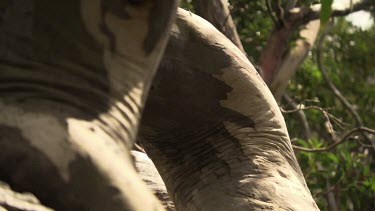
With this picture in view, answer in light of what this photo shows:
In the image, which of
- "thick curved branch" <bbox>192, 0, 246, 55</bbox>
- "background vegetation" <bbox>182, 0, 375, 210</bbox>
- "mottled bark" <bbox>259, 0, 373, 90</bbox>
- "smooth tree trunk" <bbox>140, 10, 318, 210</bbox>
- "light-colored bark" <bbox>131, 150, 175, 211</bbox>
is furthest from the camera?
"background vegetation" <bbox>182, 0, 375, 210</bbox>

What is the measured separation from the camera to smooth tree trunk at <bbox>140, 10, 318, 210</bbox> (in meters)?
2.74

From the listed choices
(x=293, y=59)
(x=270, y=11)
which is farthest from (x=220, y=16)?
(x=293, y=59)

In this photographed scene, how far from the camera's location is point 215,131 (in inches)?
113

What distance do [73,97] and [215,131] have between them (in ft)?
4.49

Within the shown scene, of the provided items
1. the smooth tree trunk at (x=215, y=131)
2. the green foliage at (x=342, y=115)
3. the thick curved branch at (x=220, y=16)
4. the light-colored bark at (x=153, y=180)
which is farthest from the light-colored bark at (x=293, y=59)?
the smooth tree trunk at (x=215, y=131)

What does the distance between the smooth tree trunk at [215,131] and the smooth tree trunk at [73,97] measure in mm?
1139

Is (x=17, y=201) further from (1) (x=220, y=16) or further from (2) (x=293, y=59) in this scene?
(2) (x=293, y=59)

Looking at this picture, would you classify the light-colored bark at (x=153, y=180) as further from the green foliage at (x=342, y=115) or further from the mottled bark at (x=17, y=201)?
the mottled bark at (x=17, y=201)

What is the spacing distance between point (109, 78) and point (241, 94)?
1333 millimetres

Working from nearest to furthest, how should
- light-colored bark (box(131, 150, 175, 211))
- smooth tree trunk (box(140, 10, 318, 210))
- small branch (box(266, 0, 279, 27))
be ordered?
smooth tree trunk (box(140, 10, 318, 210))
light-colored bark (box(131, 150, 175, 211))
small branch (box(266, 0, 279, 27))

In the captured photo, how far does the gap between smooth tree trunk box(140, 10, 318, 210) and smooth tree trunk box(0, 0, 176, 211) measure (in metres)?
1.14

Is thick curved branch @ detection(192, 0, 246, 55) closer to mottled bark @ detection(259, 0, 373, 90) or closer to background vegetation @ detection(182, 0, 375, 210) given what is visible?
background vegetation @ detection(182, 0, 375, 210)

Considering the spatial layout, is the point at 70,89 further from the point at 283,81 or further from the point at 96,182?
the point at 283,81

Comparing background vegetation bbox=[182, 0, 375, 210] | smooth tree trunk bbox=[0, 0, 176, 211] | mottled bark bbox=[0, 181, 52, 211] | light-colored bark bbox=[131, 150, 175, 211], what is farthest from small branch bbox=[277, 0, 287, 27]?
mottled bark bbox=[0, 181, 52, 211]
